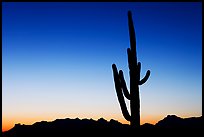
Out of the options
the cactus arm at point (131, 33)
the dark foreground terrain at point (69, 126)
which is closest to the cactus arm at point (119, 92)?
the cactus arm at point (131, 33)

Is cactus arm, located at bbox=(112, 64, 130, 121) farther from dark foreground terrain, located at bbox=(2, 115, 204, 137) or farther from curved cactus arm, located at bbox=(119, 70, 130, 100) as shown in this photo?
dark foreground terrain, located at bbox=(2, 115, 204, 137)

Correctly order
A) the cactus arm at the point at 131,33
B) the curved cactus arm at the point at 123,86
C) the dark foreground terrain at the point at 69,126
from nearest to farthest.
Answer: the curved cactus arm at the point at 123,86 → the cactus arm at the point at 131,33 → the dark foreground terrain at the point at 69,126

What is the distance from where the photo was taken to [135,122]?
9.30 m

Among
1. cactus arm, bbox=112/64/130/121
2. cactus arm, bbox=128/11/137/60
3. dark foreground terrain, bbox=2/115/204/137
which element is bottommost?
cactus arm, bbox=112/64/130/121

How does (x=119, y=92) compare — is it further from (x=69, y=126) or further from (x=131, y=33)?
(x=69, y=126)

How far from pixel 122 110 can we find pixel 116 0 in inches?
159

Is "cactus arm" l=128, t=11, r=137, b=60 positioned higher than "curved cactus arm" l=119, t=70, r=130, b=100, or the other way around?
"cactus arm" l=128, t=11, r=137, b=60

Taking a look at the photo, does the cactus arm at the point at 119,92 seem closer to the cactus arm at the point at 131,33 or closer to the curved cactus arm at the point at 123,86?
the curved cactus arm at the point at 123,86

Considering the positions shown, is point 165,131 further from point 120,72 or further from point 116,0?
point 116,0

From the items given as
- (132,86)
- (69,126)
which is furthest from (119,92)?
(69,126)

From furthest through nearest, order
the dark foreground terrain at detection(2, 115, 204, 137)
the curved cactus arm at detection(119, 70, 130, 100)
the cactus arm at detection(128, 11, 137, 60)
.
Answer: the dark foreground terrain at detection(2, 115, 204, 137), the cactus arm at detection(128, 11, 137, 60), the curved cactus arm at detection(119, 70, 130, 100)

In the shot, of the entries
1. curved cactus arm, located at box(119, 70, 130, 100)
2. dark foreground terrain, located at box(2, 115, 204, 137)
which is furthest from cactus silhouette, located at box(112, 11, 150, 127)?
dark foreground terrain, located at box(2, 115, 204, 137)

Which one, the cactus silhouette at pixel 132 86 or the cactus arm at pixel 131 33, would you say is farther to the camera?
the cactus arm at pixel 131 33

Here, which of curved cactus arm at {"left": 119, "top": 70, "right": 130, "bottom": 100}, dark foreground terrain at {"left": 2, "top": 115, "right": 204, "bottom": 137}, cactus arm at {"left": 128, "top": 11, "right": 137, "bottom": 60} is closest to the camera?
curved cactus arm at {"left": 119, "top": 70, "right": 130, "bottom": 100}
